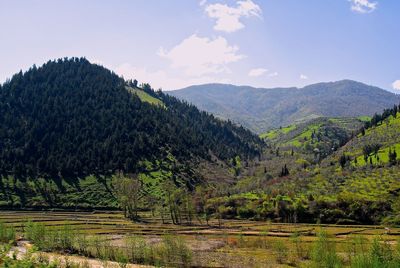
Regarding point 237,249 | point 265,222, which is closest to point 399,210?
point 265,222

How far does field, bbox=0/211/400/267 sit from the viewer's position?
327 feet

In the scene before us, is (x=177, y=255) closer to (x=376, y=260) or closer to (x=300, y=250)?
(x=300, y=250)

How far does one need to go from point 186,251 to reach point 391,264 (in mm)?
44152

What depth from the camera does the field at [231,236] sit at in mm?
99625

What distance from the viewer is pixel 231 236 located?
13625cm

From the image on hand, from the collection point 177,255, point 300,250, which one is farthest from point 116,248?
point 300,250

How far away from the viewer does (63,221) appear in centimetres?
16725

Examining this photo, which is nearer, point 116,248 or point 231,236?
point 116,248

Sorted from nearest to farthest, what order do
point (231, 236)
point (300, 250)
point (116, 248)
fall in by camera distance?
1. point (116, 248)
2. point (300, 250)
3. point (231, 236)

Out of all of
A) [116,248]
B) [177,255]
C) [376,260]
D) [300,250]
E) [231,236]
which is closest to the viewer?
[376,260]

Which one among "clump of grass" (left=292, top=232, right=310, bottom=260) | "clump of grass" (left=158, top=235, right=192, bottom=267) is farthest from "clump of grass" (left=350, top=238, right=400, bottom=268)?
"clump of grass" (left=158, top=235, right=192, bottom=267)

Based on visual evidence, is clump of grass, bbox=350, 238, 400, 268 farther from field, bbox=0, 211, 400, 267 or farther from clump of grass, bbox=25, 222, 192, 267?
clump of grass, bbox=25, 222, 192, 267

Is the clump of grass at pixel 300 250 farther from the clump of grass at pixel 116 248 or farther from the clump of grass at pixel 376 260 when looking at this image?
the clump of grass at pixel 376 260

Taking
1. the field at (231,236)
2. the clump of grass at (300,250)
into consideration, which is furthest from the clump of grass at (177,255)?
the clump of grass at (300,250)
